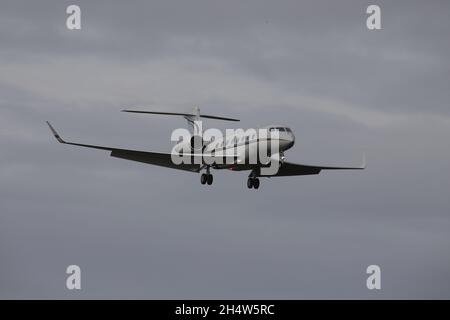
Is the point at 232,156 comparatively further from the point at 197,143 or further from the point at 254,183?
the point at 197,143

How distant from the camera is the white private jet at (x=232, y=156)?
50812 millimetres

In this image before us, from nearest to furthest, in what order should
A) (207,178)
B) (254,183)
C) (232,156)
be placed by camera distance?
1. (232,156)
2. (254,183)
3. (207,178)

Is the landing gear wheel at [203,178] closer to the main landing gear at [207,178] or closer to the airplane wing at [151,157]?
the main landing gear at [207,178]

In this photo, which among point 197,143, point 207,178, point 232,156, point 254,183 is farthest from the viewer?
point 197,143

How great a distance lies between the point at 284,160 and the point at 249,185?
3.36 m

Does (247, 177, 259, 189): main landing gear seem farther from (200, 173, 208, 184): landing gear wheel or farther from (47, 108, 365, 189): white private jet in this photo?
(200, 173, 208, 184): landing gear wheel

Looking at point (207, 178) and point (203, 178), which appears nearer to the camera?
point (207, 178)

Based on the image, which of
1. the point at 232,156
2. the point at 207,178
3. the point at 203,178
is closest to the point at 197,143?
the point at 203,178

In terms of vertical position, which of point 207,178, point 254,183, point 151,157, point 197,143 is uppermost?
point 197,143

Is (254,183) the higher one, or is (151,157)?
(151,157)

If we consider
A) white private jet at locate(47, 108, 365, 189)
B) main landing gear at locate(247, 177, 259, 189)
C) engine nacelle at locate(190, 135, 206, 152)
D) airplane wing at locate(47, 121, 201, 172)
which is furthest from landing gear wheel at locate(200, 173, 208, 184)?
main landing gear at locate(247, 177, 259, 189)

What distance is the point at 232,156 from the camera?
53188mm

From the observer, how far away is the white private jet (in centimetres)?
5081
